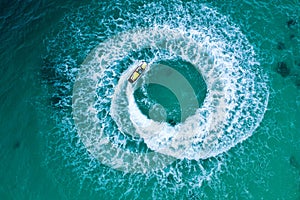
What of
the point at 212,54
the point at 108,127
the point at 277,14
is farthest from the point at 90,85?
the point at 277,14

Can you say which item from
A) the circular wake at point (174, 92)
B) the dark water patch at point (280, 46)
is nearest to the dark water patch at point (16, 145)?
the circular wake at point (174, 92)

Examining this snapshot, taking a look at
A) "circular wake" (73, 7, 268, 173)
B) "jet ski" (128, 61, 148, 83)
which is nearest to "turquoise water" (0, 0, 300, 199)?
"circular wake" (73, 7, 268, 173)

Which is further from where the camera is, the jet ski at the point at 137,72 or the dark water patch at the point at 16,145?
the jet ski at the point at 137,72

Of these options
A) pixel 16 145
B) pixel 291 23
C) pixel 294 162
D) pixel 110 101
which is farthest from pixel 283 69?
pixel 16 145

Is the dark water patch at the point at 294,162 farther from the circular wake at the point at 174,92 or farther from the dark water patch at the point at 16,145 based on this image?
the dark water patch at the point at 16,145

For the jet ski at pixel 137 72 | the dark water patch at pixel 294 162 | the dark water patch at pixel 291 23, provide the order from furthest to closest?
the dark water patch at pixel 291 23 < the jet ski at pixel 137 72 < the dark water patch at pixel 294 162

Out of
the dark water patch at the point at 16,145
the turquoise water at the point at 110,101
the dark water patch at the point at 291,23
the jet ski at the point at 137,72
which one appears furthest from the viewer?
the dark water patch at the point at 291,23
